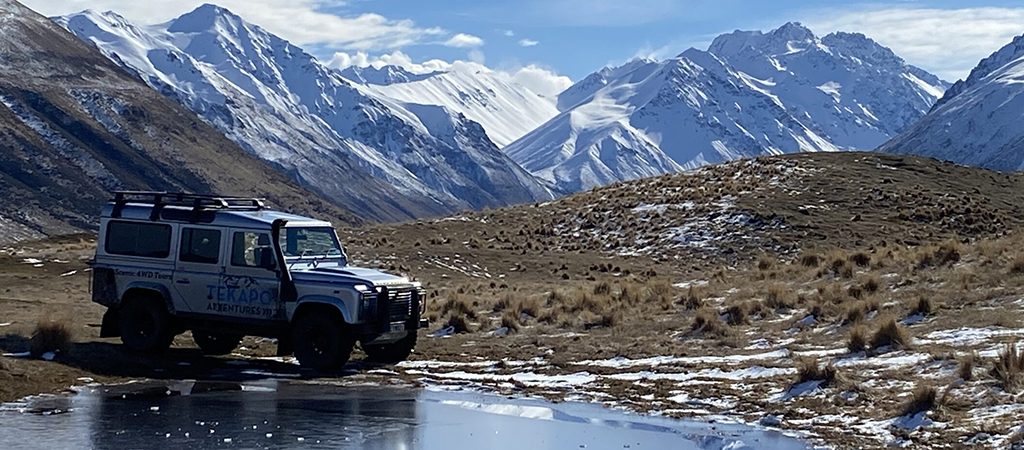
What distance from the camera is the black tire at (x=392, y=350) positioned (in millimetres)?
21984

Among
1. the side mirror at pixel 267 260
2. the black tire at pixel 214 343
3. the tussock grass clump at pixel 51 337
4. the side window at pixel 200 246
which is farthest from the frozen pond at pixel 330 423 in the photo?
the black tire at pixel 214 343

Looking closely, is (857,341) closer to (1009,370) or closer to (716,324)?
(1009,370)

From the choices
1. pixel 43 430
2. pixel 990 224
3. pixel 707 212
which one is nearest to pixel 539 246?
pixel 707 212

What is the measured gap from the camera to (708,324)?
946 inches

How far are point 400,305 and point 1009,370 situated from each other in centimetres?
962

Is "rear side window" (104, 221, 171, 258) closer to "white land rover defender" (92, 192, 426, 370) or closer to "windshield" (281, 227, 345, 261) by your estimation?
"white land rover defender" (92, 192, 426, 370)

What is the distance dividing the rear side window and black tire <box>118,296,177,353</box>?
0.82 metres

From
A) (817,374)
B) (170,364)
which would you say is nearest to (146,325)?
(170,364)

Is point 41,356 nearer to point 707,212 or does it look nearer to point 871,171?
point 707,212

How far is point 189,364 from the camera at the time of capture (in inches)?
830

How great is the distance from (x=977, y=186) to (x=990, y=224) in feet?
26.3

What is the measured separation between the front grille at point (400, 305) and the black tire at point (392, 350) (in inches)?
32.9

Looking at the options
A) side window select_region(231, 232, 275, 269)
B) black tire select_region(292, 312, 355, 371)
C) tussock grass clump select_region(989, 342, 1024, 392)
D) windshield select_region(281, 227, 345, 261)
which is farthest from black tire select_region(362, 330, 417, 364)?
tussock grass clump select_region(989, 342, 1024, 392)

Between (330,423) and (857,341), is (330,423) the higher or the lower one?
the lower one
